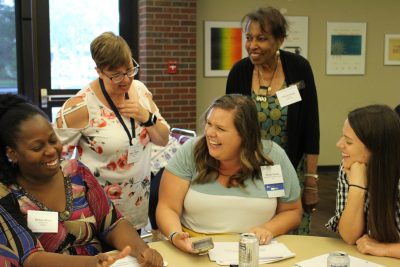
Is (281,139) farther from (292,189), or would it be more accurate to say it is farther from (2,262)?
(2,262)

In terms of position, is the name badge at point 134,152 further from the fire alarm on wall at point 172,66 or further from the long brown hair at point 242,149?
the fire alarm on wall at point 172,66

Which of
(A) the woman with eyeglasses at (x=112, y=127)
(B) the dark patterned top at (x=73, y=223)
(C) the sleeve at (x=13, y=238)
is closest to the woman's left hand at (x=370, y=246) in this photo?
(B) the dark patterned top at (x=73, y=223)

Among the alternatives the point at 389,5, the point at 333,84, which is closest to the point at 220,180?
the point at 333,84

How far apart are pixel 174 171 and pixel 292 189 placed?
1.85ft

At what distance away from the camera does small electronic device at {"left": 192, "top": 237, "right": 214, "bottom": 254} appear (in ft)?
6.26

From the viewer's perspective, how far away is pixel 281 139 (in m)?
A: 2.78

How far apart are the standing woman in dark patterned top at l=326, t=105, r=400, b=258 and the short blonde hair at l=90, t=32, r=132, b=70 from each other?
1.07m

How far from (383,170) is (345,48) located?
17.8 ft

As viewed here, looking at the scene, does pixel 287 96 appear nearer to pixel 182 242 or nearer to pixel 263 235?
pixel 263 235

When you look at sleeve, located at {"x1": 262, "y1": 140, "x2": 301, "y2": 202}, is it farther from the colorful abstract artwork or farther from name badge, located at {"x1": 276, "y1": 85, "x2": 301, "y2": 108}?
the colorful abstract artwork

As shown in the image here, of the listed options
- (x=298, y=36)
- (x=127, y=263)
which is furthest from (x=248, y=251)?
(x=298, y=36)

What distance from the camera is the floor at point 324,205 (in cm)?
481

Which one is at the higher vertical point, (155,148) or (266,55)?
(266,55)

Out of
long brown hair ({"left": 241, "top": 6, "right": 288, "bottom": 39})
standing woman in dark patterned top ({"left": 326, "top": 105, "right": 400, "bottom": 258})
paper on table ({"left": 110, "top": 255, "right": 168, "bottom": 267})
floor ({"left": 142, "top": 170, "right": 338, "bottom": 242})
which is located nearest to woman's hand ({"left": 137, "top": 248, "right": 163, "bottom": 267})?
paper on table ({"left": 110, "top": 255, "right": 168, "bottom": 267})
